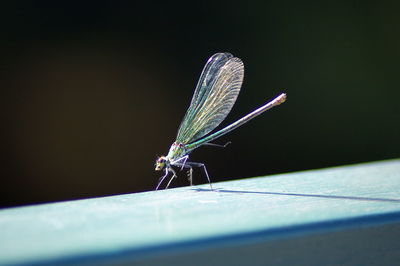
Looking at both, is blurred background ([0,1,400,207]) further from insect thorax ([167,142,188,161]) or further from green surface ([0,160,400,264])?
green surface ([0,160,400,264])

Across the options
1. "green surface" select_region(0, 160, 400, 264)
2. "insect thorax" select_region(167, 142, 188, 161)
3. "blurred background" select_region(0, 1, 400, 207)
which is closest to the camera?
"green surface" select_region(0, 160, 400, 264)

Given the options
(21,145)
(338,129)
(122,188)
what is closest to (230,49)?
(338,129)

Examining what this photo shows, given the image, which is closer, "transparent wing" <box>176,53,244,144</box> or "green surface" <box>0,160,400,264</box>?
"green surface" <box>0,160,400,264</box>

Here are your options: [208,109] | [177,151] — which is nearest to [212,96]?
[208,109]

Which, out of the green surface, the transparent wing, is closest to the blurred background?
the transparent wing

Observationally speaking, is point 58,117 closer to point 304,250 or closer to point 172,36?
point 172,36

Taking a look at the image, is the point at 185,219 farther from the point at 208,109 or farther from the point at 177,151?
the point at 208,109

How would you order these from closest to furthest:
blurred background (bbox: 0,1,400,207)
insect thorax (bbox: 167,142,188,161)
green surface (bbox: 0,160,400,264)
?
green surface (bbox: 0,160,400,264) → insect thorax (bbox: 167,142,188,161) → blurred background (bbox: 0,1,400,207)

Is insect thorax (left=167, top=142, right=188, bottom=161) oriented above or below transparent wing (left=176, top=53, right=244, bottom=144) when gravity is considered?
below
